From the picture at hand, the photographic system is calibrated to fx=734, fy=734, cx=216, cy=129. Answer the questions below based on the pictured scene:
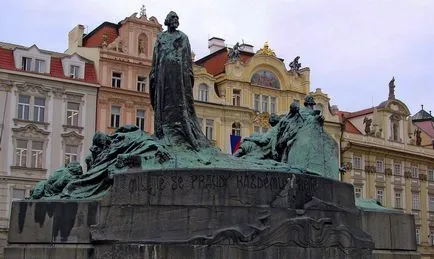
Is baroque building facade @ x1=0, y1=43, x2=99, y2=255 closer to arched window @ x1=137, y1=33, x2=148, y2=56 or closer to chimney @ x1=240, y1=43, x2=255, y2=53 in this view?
arched window @ x1=137, y1=33, x2=148, y2=56

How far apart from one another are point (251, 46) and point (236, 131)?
7.40 m

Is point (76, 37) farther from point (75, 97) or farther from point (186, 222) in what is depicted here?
point (186, 222)

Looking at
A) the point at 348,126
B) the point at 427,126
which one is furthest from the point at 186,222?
the point at 427,126

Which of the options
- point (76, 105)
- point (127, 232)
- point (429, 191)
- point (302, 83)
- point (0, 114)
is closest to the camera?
point (127, 232)

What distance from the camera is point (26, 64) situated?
3416 cm

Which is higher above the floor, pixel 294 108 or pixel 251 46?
pixel 251 46

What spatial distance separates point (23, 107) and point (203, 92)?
959cm

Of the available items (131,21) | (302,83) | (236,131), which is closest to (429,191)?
(302,83)

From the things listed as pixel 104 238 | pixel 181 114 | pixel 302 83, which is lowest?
pixel 104 238

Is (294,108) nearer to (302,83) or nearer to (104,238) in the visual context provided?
(104,238)

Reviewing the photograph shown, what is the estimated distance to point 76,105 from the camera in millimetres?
34969

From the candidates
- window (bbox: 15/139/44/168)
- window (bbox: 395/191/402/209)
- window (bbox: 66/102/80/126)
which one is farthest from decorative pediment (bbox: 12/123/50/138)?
window (bbox: 395/191/402/209)

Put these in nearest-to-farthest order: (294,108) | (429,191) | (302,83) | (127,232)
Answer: (127,232) → (294,108) → (302,83) → (429,191)

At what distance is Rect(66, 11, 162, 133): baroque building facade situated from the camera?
117 feet
